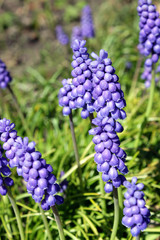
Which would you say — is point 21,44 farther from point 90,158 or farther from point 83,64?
point 83,64

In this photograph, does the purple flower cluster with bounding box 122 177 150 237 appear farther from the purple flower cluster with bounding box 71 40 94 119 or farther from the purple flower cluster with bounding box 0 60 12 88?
the purple flower cluster with bounding box 0 60 12 88

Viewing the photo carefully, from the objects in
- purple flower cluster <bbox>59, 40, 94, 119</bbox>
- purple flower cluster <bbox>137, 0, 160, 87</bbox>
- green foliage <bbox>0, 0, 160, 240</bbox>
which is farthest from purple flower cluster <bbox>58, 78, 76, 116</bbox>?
purple flower cluster <bbox>137, 0, 160, 87</bbox>

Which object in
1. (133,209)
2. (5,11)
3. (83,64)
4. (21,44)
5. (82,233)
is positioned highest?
(5,11)

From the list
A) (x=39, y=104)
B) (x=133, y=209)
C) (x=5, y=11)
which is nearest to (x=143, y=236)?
(x=133, y=209)

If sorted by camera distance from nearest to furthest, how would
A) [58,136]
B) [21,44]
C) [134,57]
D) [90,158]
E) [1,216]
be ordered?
[1,216] → [90,158] → [58,136] → [134,57] → [21,44]

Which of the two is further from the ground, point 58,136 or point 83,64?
point 83,64

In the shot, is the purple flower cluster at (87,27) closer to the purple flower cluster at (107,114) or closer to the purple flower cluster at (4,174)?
the purple flower cluster at (107,114)

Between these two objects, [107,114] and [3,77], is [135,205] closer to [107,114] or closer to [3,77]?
[107,114]
